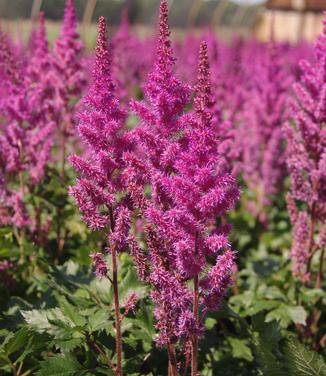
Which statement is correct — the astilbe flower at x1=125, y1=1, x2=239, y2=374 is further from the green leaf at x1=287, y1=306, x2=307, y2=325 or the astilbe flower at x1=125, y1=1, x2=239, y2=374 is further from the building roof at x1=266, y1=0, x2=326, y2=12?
the building roof at x1=266, y1=0, x2=326, y2=12

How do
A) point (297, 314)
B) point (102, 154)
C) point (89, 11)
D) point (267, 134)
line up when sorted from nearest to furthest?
point (102, 154)
point (297, 314)
point (267, 134)
point (89, 11)

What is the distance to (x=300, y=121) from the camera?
3.75 m

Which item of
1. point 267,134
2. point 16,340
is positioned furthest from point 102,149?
point 267,134

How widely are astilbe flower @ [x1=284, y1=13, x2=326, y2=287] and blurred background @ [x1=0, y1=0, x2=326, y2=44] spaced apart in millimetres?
2095

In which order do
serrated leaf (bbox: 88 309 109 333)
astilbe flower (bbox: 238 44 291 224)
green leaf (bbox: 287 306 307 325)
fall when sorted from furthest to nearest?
astilbe flower (bbox: 238 44 291 224) < green leaf (bbox: 287 306 307 325) < serrated leaf (bbox: 88 309 109 333)

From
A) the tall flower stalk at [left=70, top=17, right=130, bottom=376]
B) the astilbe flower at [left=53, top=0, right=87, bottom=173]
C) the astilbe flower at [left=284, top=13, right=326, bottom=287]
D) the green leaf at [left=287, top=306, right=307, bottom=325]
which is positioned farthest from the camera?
the astilbe flower at [left=53, top=0, right=87, bottom=173]

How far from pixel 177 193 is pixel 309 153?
6.27ft

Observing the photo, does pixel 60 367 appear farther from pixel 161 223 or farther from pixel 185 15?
pixel 185 15

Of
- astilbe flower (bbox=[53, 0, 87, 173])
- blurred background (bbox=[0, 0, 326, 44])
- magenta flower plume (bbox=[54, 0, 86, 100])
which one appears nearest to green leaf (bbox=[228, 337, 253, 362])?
astilbe flower (bbox=[53, 0, 87, 173])

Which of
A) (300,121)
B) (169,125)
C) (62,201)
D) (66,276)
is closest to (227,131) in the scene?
(300,121)

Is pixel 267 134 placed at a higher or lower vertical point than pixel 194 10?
lower

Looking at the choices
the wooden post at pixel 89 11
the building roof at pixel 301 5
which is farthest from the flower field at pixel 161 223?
the building roof at pixel 301 5

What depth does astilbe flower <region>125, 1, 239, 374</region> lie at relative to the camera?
223 cm

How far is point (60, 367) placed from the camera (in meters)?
2.64
